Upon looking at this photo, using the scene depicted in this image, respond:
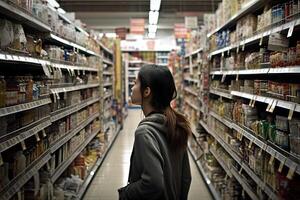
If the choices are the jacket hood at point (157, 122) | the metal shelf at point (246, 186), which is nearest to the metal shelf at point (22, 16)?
the jacket hood at point (157, 122)

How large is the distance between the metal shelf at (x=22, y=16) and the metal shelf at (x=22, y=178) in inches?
48.3

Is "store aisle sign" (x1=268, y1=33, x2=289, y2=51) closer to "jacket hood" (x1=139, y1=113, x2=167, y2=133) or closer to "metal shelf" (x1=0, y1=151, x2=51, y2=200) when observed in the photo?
"jacket hood" (x1=139, y1=113, x2=167, y2=133)

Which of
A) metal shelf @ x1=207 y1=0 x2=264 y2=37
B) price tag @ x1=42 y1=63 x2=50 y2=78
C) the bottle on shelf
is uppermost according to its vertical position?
metal shelf @ x1=207 y1=0 x2=264 y2=37

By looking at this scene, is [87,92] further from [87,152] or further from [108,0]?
[108,0]

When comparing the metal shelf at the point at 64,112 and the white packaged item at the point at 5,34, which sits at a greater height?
the white packaged item at the point at 5,34

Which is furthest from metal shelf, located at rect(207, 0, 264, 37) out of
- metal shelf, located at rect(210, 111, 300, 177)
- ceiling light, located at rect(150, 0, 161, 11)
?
ceiling light, located at rect(150, 0, 161, 11)

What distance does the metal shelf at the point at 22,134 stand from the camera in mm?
2496

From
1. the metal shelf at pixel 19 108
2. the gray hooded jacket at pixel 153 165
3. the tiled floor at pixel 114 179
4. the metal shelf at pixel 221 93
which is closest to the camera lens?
the gray hooded jacket at pixel 153 165

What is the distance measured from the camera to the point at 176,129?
203cm

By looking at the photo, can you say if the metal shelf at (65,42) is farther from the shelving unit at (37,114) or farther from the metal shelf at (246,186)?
the metal shelf at (246,186)

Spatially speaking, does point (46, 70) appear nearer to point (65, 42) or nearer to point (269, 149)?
point (65, 42)

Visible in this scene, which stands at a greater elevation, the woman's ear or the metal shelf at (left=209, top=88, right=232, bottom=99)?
the woman's ear

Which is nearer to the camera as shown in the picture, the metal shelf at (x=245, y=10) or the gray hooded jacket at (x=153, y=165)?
the gray hooded jacket at (x=153, y=165)

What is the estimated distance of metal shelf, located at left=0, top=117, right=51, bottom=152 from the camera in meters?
2.50
